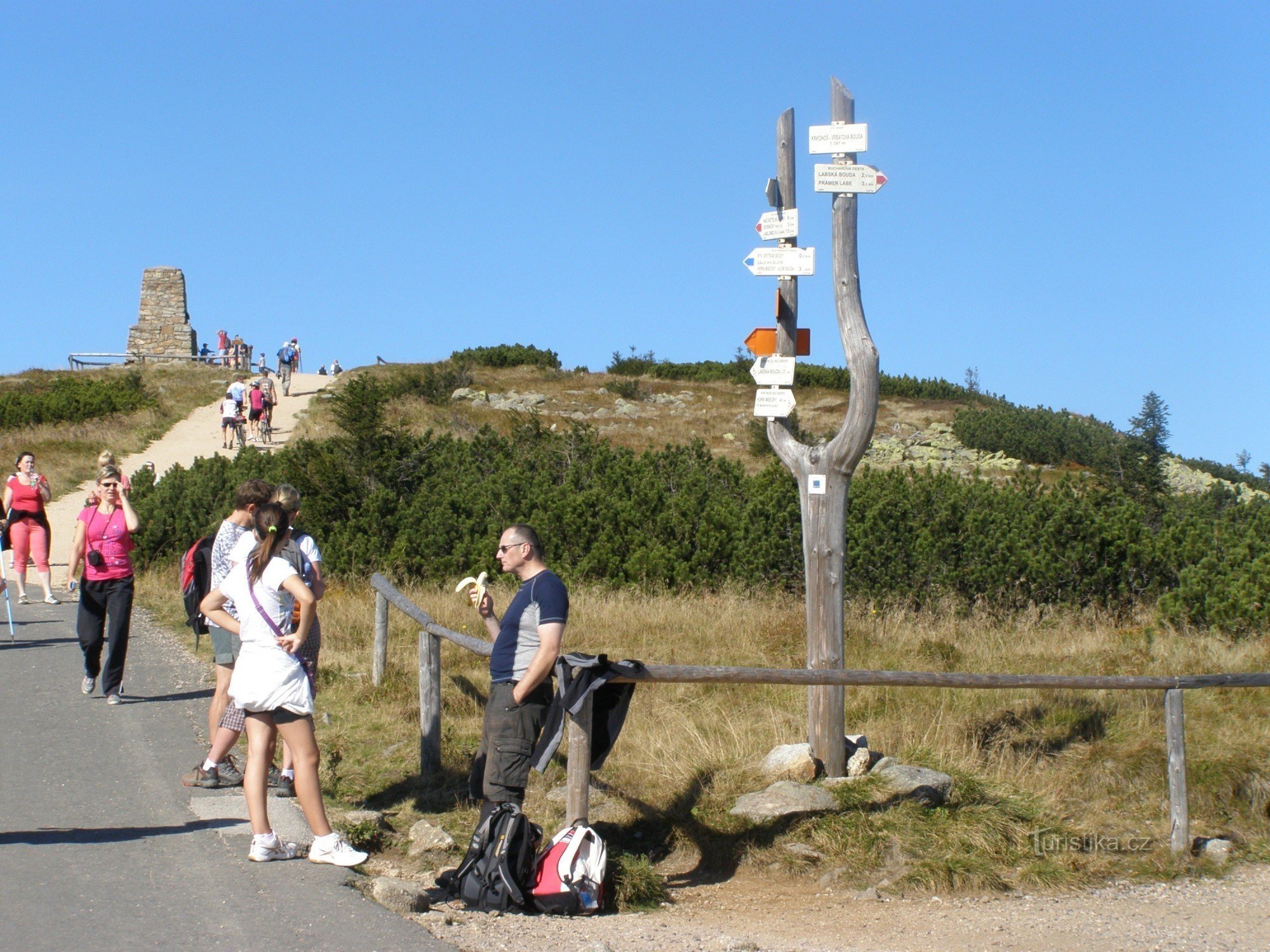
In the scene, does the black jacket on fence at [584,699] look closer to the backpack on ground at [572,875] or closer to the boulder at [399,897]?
the backpack on ground at [572,875]

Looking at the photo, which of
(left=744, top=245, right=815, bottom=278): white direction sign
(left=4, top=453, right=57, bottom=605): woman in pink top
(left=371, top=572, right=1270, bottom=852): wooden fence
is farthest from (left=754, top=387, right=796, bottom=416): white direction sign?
(left=4, top=453, right=57, bottom=605): woman in pink top

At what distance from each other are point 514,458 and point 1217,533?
10.8 meters

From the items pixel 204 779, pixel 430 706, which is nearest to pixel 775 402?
pixel 430 706

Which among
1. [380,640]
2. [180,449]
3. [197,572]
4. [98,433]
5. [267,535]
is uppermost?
[98,433]

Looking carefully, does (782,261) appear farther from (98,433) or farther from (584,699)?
(98,433)

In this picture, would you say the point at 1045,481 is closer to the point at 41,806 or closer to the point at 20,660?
the point at 20,660

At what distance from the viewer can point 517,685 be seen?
17.5 ft

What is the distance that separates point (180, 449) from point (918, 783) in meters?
26.9

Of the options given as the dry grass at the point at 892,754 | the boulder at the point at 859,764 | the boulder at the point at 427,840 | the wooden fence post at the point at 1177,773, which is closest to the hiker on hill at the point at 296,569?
the dry grass at the point at 892,754

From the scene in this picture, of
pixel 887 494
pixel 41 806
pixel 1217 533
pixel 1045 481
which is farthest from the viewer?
pixel 1045 481

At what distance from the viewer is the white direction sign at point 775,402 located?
6.91 meters

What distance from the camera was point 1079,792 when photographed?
23.3ft

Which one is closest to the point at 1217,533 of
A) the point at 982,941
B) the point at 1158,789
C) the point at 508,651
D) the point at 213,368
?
the point at 1158,789

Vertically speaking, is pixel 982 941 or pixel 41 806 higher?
pixel 41 806
